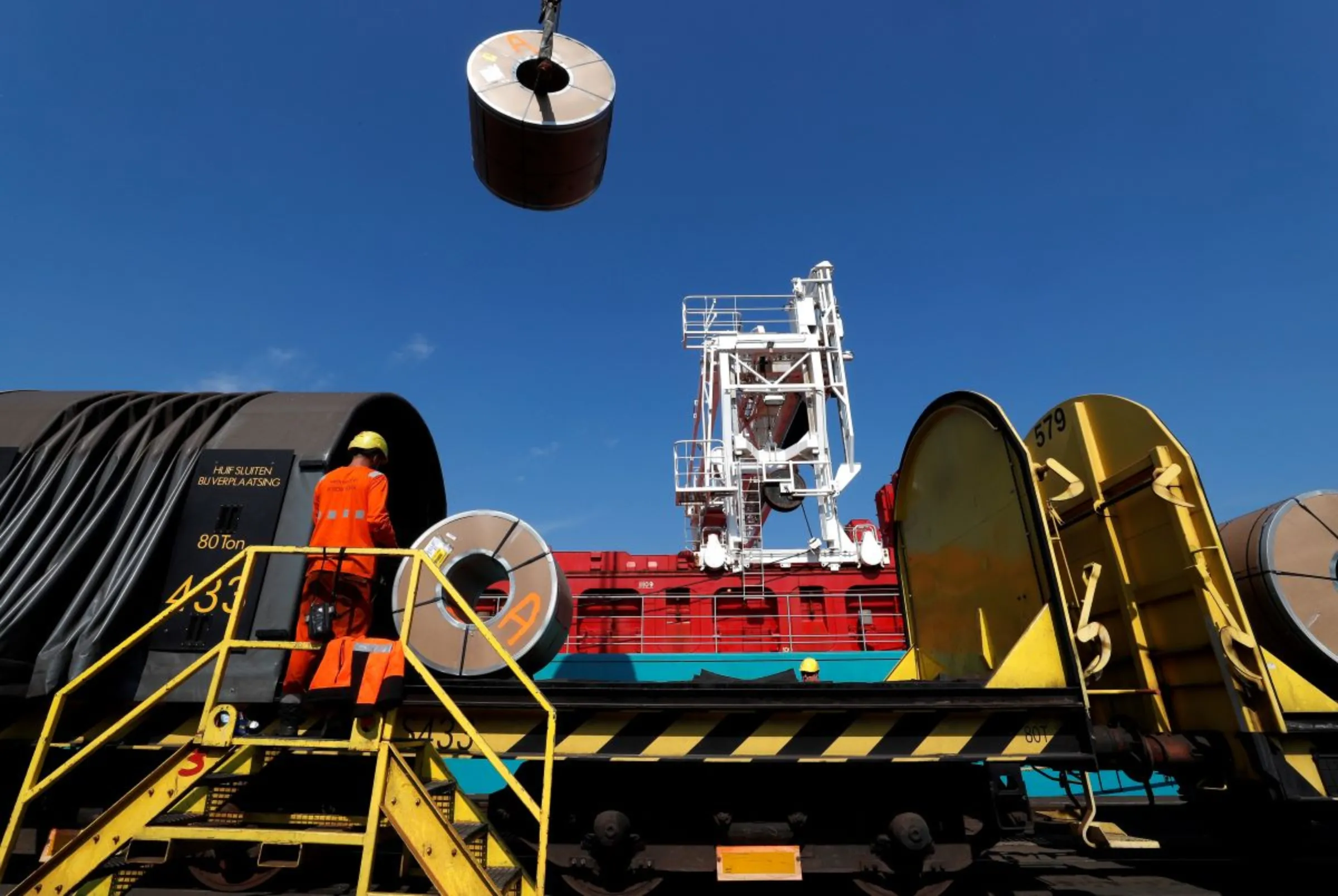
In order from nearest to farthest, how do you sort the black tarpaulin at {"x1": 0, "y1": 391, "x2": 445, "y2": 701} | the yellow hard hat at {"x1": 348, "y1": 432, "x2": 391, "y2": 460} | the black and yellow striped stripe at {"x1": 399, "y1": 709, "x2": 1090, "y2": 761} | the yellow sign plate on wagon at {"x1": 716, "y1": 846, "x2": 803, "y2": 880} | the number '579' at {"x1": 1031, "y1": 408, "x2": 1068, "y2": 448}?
the black and yellow striped stripe at {"x1": 399, "y1": 709, "x2": 1090, "y2": 761}, the yellow sign plate on wagon at {"x1": 716, "y1": 846, "x2": 803, "y2": 880}, the black tarpaulin at {"x1": 0, "y1": 391, "x2": 445, "y2": 701}, the yellow hard hat at {"x1": 348, "y1": 432, "x2": 391, "y2": 460}, the number '579' at {"x1": 1031, "y1": 408, "x2": 1068, "y2": 448}

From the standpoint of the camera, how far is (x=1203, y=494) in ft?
13.7

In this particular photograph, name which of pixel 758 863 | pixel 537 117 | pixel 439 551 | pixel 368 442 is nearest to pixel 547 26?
pixel 537 117

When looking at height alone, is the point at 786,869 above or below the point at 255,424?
below

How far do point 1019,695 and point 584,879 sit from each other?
291cm

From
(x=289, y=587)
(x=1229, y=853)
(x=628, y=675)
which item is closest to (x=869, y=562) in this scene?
(x=628, y=675)

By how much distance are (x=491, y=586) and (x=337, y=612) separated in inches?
51.9

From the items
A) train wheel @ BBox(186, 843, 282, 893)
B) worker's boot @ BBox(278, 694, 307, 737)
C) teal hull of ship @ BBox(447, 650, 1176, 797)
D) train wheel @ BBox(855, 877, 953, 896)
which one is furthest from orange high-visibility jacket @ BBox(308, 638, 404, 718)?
teal hull of ship @ BBox(447, 650, 1176, 797)

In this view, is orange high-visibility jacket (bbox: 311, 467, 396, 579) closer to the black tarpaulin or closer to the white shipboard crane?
the black tarpaulin

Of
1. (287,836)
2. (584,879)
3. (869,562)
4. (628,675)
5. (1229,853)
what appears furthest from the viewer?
(869,562)

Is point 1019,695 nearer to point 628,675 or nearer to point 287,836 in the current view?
point 287,836

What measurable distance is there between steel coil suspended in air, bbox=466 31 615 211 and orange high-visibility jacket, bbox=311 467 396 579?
7.28 ft

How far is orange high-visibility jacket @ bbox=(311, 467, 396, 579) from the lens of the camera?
161 inches

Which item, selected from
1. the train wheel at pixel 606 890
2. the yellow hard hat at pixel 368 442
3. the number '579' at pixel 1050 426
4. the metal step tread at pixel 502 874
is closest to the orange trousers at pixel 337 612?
the yellow hard hat at pixel 368 442

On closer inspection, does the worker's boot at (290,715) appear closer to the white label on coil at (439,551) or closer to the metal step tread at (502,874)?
the white label on coil at (439,551)
